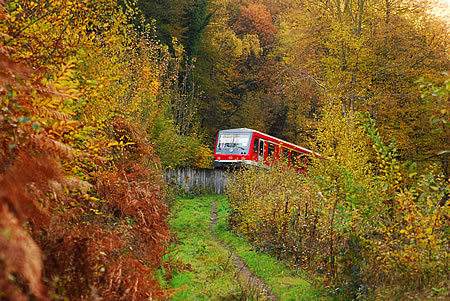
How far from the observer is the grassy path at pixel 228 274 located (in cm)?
686

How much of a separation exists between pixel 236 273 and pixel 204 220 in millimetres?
7550

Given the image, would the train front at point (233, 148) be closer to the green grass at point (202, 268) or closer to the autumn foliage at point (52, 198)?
the green grass at point (202, 268)

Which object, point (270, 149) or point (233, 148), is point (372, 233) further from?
point (270, 149)

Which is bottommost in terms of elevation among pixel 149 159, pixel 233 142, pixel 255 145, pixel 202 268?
pixel 202 268

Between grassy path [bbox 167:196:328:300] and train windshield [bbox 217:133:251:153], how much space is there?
11.9m

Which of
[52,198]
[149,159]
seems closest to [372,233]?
[52,198]

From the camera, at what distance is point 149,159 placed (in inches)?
436

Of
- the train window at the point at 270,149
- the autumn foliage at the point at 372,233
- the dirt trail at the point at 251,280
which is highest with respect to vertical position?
the train window at the point at 270,149

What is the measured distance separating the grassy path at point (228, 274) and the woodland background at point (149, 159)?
50 centimetres

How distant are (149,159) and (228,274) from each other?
169 inches

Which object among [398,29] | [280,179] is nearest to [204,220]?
[280,179]

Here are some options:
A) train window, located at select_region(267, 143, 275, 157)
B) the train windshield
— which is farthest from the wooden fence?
train window, located at select_region(267, 143, 275, 157)

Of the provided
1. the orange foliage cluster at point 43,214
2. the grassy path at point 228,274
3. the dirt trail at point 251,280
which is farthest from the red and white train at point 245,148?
the orange foliage cluster at point 43,214

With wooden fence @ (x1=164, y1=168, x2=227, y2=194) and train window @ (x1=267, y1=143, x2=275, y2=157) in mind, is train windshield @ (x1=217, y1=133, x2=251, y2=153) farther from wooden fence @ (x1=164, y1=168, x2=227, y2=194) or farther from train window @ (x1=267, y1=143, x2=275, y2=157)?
train window @ (x1=267, y1=143, x2=275, y2=157)
